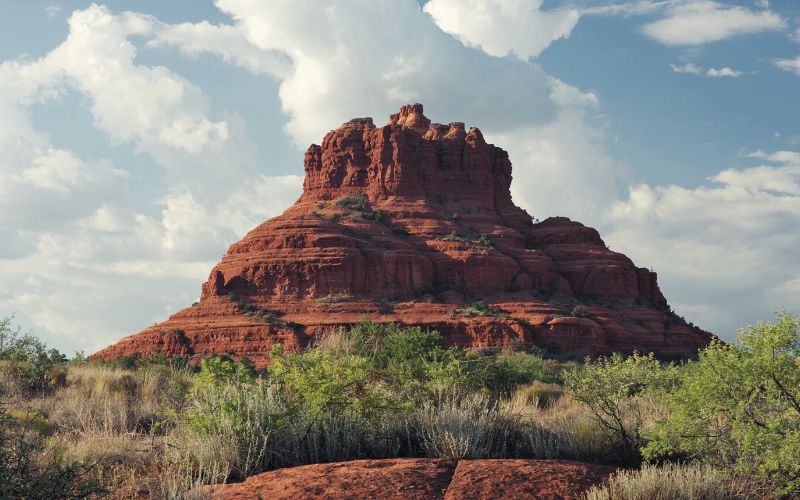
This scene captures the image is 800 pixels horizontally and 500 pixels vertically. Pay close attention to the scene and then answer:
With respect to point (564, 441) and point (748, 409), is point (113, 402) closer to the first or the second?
point (564, 441)

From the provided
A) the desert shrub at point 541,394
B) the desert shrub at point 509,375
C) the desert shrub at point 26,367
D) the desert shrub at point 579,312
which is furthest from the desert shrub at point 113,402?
the desert shrub at point 579,312

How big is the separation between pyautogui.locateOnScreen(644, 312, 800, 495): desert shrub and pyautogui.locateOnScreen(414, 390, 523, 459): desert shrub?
216 centimetres

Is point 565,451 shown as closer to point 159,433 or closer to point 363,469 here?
point 363,469

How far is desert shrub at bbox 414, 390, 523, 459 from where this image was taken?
35.4ft

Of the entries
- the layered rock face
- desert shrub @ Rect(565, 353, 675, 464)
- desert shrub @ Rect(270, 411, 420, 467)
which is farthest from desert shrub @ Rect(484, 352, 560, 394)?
the layered rock face

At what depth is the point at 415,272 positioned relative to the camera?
8400cm

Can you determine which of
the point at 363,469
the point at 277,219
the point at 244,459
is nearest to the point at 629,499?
the point at 363,469

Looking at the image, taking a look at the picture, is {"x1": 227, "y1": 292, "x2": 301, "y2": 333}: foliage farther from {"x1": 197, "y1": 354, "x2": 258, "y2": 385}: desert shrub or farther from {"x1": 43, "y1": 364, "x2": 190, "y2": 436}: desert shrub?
{"x1": 197, "y1": 354, "x2": 258, "y2": 385}: desert shrub

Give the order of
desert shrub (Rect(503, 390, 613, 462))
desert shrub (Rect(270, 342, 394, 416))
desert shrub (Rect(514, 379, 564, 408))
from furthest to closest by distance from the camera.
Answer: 1. desert shrub (Rect(514, 379, 564, 408))
2. desert shrub (Rect(270, 342, 394, 416))
3. desert shrub (Rect(503, 390, 613, 462))

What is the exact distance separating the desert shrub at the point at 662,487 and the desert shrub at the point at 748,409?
79 centimetres

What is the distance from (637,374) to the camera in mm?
13289

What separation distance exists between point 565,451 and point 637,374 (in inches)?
99.8

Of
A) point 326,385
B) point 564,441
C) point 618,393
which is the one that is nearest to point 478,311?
point 618,393

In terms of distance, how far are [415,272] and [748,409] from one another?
73812mm
